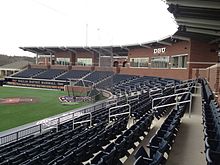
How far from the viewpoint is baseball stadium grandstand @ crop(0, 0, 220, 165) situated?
6438mm

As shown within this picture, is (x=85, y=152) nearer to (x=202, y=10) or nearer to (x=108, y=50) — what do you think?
(x=202, y=10)

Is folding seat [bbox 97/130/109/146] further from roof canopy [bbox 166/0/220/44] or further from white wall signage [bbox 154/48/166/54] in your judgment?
white wall signage [bbox 154/48/166/54]

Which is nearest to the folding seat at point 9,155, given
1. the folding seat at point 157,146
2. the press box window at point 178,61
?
the folding seat at point 157,146

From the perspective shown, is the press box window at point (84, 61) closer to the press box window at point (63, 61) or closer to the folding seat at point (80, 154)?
the press box window at point (63, 61)

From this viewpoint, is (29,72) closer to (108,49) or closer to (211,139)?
(108,49)

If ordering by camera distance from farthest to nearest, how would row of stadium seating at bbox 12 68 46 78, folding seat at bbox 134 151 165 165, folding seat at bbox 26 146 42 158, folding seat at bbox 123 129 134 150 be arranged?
row of stadium seating at bbox 12 68 46 78 → folding seat at bbox 26 146 42 158 → folding seat at bbox 123 129 134 150 → folding seat at bbox 134 151 165 165

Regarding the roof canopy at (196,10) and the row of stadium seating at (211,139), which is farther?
the roof canopy at (196,10)

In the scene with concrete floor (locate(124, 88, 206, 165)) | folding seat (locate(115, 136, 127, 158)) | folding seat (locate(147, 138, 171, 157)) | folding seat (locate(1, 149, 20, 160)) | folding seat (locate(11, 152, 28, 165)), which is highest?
folding seat (locate(147, 138, 171, 157))

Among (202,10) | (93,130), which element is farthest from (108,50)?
(93,130)

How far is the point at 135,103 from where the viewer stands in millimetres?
13781

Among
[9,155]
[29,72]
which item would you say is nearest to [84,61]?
[29,72]

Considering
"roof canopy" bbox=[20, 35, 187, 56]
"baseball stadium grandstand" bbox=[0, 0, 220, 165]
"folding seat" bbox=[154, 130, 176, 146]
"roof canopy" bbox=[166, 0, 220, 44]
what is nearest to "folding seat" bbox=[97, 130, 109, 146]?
"baseball stadium grandstand" bbox=[0, 0, 220, 165]

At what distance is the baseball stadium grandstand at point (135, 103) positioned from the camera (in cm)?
644

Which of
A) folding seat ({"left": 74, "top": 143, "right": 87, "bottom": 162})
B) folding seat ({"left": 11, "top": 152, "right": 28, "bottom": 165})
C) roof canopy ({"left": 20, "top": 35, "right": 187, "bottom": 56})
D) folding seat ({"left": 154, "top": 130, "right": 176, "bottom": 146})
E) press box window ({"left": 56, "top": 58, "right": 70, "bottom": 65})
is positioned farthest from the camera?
press box window ({"left": 56, "top": 58, "right": 70, "bottom": 65})
